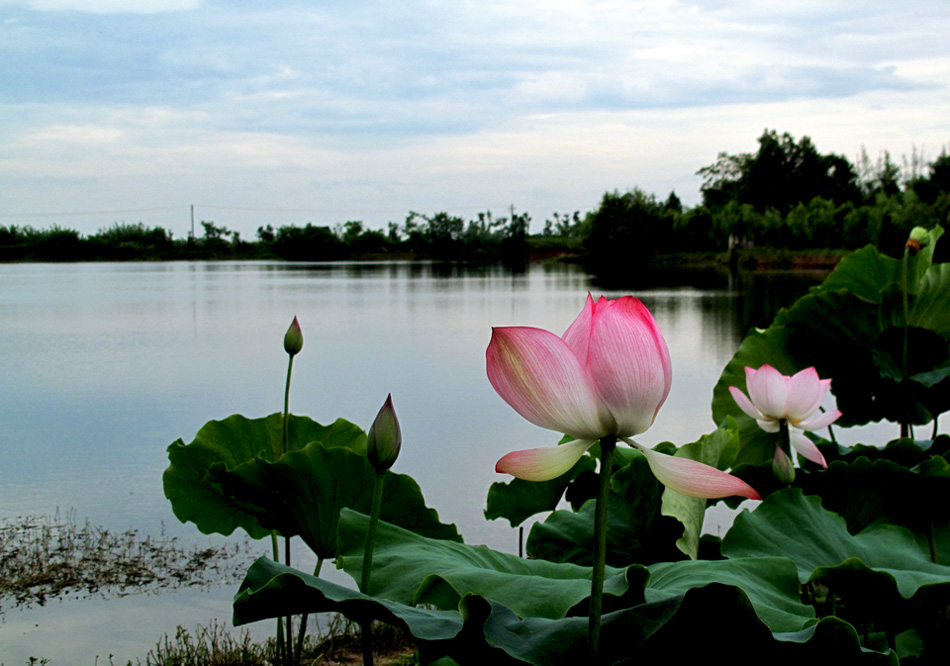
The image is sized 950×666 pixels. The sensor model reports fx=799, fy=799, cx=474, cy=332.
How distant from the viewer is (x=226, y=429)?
1948 mm

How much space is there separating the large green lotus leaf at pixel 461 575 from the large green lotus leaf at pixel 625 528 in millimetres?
456

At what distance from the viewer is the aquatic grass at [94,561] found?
119 inches

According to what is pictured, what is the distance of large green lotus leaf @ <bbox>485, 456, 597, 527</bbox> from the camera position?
1780 millimetres

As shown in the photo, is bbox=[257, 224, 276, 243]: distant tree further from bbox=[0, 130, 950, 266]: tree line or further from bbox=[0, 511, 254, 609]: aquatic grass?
bbox=[0, 511, 254, 609]: aquatic grass

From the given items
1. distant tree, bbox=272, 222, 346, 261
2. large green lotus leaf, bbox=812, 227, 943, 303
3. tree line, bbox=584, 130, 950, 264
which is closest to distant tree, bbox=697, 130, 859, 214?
tree line, bbox=584, 130, 950, 264

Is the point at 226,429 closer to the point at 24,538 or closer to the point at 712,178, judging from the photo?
the point at 24,538

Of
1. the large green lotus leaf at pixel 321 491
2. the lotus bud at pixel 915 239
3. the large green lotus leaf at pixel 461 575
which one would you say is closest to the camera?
the large green lotus leaf at pixel 461 575

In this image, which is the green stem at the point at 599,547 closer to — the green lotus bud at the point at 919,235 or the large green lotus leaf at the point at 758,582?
the large green lotus leaf at the point at 758,582

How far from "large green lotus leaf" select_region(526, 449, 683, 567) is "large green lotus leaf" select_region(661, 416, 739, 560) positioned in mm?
73

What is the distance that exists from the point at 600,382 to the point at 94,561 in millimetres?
3343

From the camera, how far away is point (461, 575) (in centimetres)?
83

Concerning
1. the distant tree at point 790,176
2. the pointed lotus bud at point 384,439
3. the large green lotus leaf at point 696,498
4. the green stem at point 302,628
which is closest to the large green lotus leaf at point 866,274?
Result: the large green lotus leaf at point 696,498

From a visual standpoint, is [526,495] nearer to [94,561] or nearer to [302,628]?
[302,628]

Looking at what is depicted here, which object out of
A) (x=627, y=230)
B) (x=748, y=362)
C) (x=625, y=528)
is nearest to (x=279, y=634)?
(x=625, y=528)
